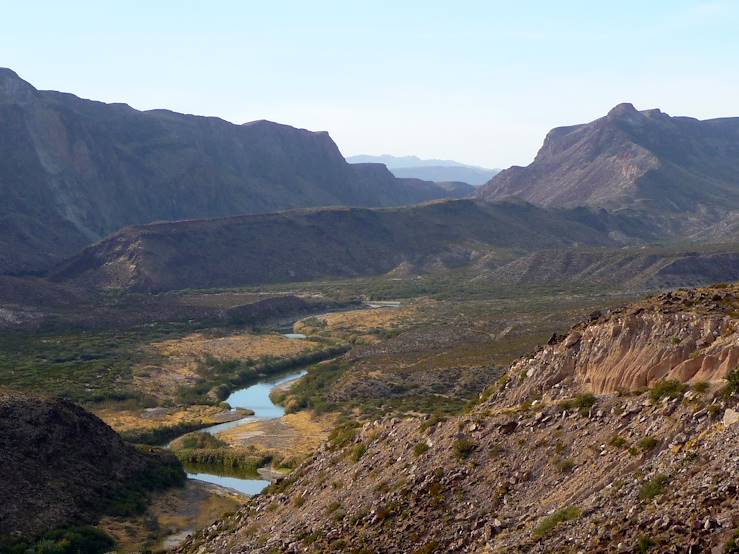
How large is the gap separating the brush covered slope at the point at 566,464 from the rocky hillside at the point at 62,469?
1215 cm

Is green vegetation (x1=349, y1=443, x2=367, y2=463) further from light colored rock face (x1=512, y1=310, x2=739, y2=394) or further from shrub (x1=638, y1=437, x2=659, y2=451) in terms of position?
shrub (x1=638, y1=437, x2=659, y2=451)

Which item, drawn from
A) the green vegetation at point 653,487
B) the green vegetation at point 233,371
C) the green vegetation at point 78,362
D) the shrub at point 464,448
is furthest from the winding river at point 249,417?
the green vegetation at point 653,487

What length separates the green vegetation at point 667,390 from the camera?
2516 centimetres

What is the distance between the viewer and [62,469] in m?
48.5

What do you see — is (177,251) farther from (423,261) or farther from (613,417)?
(613,417)

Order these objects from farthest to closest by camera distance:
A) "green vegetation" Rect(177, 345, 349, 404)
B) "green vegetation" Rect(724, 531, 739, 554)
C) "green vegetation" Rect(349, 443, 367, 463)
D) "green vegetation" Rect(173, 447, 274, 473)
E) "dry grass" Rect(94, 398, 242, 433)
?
"green vegetation" Rect(177, 345, 349, 404) → "dry grass" Rect(94, 398, 242, 433) → "green vegetation" Rect(173, 447, 274, 473) → "green vegetation" Rect(349, 443, 367, 463) → "green vegetation" Rect(724, 531, 739, 554)

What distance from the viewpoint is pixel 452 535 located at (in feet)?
83.0

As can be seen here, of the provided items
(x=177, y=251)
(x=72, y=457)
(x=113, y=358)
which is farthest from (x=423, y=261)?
(x=72, y=457)

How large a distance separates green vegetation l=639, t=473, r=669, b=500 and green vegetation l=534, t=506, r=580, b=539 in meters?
1.51

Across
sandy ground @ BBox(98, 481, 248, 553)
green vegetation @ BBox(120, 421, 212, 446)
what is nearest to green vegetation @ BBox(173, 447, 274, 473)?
sandy ground @ BBox(98, 481, 248, 553)

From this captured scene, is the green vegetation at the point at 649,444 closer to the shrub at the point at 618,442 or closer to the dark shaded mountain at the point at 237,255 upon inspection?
the shrub at the point at 618,442

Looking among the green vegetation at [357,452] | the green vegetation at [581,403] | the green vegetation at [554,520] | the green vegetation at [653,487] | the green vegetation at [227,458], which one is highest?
the green vegetation at [581,403]

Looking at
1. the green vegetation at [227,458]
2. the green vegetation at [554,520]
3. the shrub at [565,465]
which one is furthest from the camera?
the green vegetation at [227,458]

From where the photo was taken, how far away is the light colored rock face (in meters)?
26.2
